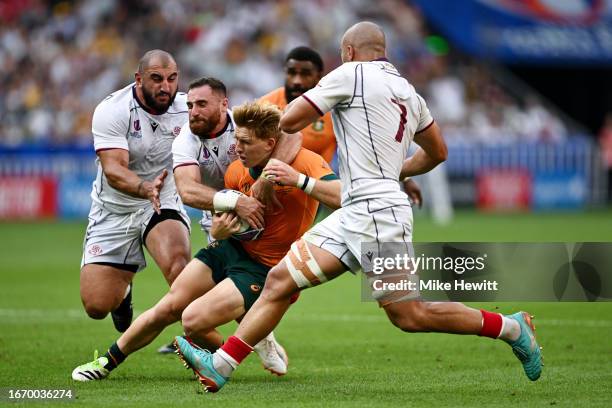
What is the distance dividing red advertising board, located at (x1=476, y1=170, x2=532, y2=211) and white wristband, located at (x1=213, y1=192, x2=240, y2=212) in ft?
66.1

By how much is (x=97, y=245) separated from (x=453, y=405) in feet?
13.2

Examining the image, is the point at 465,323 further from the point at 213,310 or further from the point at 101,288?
the point at 101,288

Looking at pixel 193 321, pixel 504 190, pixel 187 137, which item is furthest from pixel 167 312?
pixel 504 190

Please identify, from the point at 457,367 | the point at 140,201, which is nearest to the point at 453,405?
the point at 457,367

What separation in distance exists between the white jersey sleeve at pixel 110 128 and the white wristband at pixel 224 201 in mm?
1802

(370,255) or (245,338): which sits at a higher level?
(370,255)

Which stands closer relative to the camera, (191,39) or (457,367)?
(457,367)

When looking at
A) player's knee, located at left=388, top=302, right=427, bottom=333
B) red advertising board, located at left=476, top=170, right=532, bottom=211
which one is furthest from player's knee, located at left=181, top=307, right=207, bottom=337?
red advertising board, located at left=476, top=170, right=532, bottom=211

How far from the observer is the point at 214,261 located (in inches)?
332

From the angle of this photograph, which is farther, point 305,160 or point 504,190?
point 504,190

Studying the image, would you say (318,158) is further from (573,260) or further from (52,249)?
(52,249)

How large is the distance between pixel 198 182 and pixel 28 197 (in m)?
17.3

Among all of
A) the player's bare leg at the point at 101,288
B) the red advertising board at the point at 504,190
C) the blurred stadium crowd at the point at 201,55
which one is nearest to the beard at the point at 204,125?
the player's bare leg at the point at 101,288

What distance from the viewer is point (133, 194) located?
9148mm
